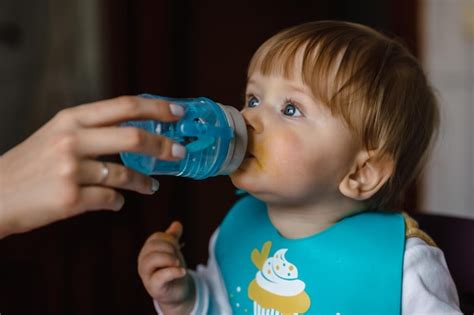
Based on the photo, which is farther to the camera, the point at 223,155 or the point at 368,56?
the point at 368,56

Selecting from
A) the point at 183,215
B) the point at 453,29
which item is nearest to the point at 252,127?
the point at 183,215

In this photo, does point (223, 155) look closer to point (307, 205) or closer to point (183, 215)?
point (307, 205)

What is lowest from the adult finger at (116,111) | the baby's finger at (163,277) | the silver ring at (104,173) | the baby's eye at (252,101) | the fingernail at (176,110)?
the baby's finger at (163,277)

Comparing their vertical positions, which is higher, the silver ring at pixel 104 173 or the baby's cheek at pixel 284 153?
the silver ring at pixel 104 173

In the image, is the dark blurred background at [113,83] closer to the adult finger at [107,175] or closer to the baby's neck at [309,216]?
the baby's neck at [309,216]

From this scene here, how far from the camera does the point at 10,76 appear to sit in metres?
1.90

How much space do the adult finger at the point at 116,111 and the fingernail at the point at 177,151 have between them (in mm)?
40

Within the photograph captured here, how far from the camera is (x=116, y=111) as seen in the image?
2.42ft

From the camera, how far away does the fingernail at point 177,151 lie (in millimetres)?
758

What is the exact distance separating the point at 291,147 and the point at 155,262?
0.90ft

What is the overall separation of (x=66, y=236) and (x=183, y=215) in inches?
16.9

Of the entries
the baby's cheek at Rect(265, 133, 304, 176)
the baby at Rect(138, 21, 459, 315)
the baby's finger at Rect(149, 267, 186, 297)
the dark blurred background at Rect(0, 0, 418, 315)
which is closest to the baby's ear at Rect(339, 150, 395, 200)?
the baby at Rect(138, 21, 459, 315)

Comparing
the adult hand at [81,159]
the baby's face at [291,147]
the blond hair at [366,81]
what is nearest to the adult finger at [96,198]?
the adult hand at [81,159]

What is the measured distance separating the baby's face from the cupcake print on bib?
0.12 metres
